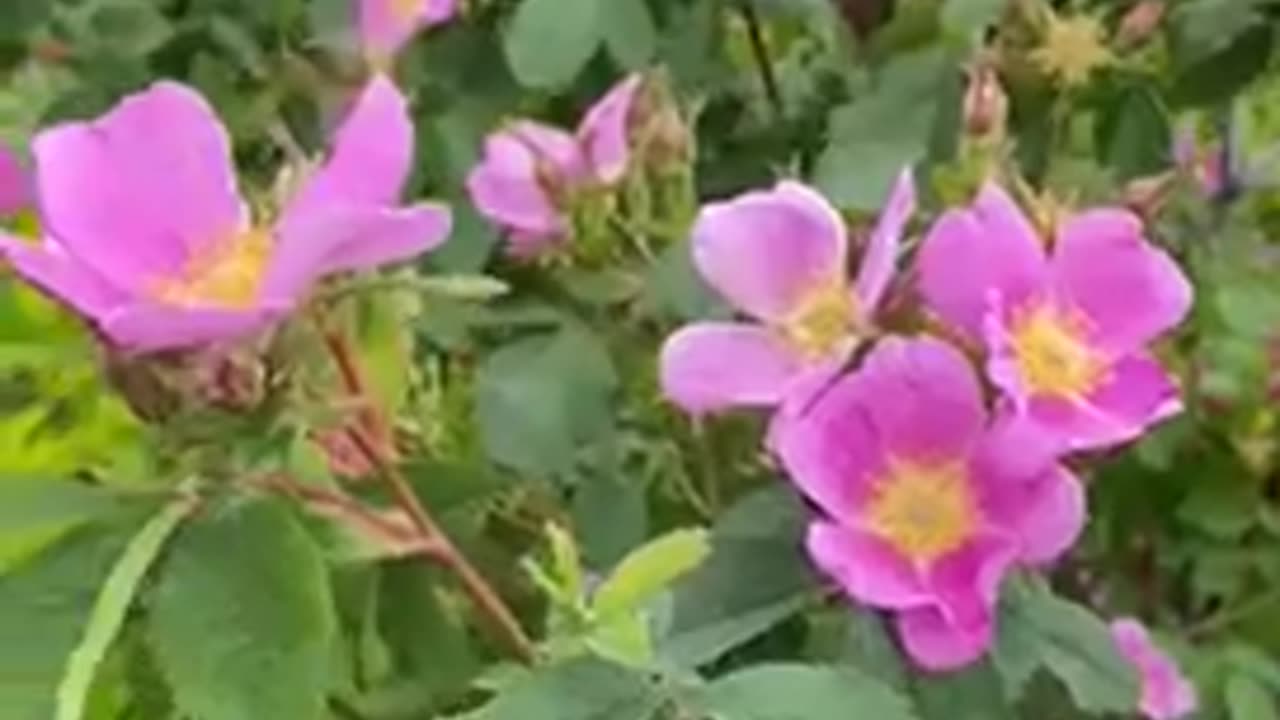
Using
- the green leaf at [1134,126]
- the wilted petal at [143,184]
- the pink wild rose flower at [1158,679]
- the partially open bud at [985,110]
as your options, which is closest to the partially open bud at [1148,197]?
the partially open bud at [985,110]

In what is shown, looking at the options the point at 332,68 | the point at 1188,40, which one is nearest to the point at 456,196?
the point at 332,68

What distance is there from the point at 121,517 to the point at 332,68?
53 centimetres

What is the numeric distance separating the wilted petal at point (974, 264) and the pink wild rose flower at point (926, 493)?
0.02 m

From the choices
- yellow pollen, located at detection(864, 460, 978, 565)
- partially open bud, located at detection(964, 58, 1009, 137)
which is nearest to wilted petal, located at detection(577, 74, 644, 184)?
partially open bud, located at detection(964, 58, 1009, 137)

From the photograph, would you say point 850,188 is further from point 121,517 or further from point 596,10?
point 121,517

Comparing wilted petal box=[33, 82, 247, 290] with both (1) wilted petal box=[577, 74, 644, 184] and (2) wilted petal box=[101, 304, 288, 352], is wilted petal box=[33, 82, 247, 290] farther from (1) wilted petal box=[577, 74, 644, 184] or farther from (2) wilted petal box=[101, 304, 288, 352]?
(1) wilted petal box=[577, 74, 644, 184]

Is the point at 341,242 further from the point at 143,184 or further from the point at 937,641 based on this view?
the point at 937,641

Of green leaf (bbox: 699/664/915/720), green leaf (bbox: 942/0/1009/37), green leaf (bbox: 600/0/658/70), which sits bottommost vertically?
green leaf (bbox: 942/0/1009/37)

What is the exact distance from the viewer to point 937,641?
1.06m

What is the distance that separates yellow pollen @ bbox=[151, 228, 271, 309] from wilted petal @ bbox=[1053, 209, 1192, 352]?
0.80 feet

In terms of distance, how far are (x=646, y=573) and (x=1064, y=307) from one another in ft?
0.55

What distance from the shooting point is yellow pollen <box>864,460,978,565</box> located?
108cm

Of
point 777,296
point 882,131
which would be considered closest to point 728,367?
point 777,296

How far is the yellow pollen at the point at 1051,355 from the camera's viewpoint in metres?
1.04
